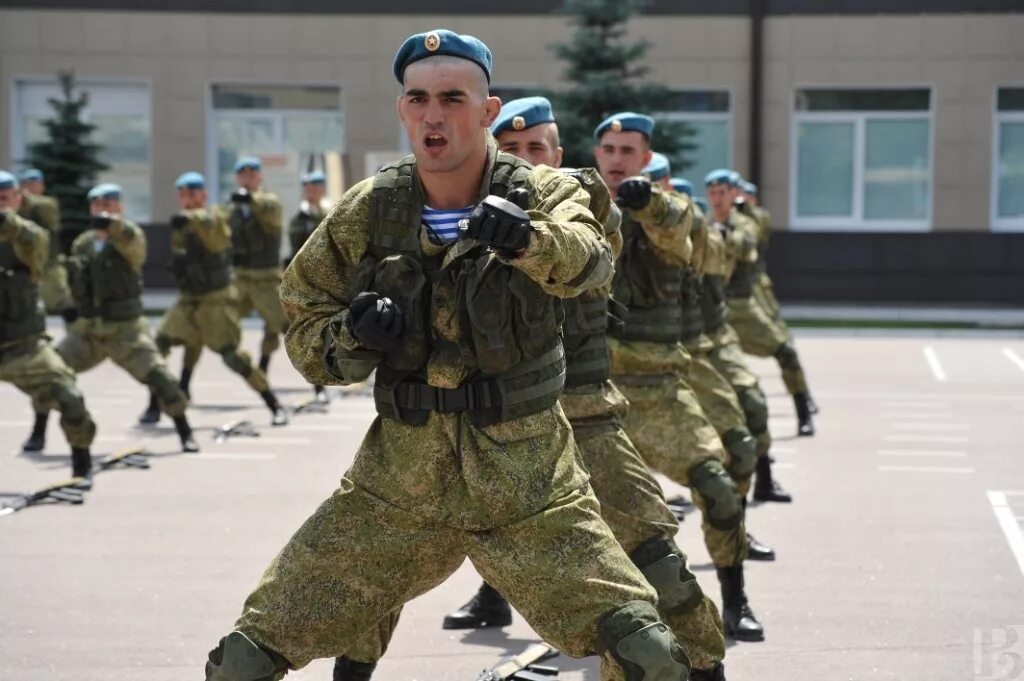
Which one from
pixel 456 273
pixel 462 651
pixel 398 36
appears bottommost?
pixel 462 651

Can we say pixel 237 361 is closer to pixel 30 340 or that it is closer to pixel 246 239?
pixel 246 239

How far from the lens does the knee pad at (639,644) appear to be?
4.29m

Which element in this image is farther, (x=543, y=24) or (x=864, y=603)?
(x=543, y=24)

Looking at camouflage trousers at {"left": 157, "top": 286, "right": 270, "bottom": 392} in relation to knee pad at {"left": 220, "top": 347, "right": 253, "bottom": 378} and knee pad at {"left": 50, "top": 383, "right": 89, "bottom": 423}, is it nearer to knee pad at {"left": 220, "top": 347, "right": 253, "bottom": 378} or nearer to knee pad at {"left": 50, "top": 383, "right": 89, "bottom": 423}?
knee pad at {"left": 220, "top": 347, "right": 253, "bottom": 378}

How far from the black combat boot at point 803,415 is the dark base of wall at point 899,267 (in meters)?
14.3

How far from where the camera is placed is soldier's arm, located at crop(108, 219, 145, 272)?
12.8 metres

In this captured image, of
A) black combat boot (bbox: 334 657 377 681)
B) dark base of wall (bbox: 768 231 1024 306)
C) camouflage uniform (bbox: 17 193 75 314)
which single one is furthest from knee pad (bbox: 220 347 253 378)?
dark base of wall (bbox: 768 231 1024 306)

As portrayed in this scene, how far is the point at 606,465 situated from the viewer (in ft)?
19.0

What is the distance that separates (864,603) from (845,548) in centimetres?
136

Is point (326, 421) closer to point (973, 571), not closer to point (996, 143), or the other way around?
point (973, 571)

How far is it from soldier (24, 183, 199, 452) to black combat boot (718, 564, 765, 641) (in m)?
6.27

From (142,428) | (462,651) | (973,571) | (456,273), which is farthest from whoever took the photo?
(142,428)

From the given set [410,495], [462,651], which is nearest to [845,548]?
[462,651]

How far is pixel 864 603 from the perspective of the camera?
25.3 feet
